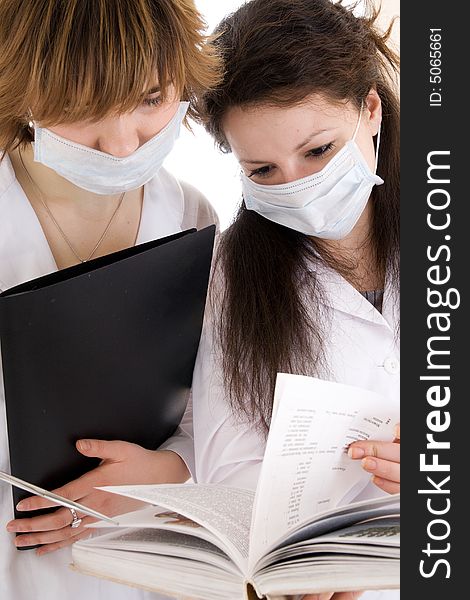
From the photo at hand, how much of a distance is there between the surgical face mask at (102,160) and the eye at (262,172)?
6.5 inches

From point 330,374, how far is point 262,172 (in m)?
0.33

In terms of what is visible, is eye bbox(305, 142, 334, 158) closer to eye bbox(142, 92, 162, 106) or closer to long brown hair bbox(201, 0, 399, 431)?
long brown hair bbox(201, 0, 399, 431)

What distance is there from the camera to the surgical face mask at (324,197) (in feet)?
4.02

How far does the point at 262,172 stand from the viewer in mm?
1265

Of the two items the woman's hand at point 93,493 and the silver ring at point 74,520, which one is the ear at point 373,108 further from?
the silver ring at point 74,520

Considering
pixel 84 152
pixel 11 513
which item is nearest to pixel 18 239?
pixel 84 152

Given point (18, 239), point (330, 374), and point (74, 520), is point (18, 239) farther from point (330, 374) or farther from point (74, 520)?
point (330, 374)

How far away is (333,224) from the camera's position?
1279mm

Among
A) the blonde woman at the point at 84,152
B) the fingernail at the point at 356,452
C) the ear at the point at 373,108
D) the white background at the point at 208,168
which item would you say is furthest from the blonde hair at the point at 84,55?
the white background at the point at 208,168

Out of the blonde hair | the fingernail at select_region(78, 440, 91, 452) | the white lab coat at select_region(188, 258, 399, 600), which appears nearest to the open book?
the fingernail at select_region(78, 440, 91, 452)

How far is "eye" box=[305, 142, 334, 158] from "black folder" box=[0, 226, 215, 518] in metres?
0.20

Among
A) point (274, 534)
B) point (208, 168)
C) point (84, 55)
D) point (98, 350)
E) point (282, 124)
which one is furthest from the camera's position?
point (208, 168)

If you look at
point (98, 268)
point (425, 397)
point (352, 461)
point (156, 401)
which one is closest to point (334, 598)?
point (352, 461)

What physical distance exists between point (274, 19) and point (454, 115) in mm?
348
